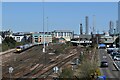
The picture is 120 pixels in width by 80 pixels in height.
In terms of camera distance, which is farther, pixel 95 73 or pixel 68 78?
pixel 95 73

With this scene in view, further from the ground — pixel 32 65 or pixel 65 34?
pixel 65 34

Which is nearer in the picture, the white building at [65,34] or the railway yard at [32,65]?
the railway yard at [32,65]

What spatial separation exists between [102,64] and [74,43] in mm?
55309

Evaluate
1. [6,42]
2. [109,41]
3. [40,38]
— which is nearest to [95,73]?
[6,42]

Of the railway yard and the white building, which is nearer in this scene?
the railway yard

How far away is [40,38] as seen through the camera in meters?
88.5

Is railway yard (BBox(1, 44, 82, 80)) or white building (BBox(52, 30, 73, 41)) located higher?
white building (BBox(52, 30, 73, 41))

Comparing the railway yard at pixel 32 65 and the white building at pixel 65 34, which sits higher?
the white building at pixel 65 34

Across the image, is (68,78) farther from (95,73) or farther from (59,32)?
(59,32)

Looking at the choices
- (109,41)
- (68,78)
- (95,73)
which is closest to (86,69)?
(95,73)

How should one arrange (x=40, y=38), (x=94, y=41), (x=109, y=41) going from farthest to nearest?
(x=40, y=38) < (x=109, y=41) < (x=94, y=41)

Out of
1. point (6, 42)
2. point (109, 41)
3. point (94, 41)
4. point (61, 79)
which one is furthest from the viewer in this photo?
point (109, 41)

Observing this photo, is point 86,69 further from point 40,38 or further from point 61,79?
point 40,38

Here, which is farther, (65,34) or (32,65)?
(65,34)
